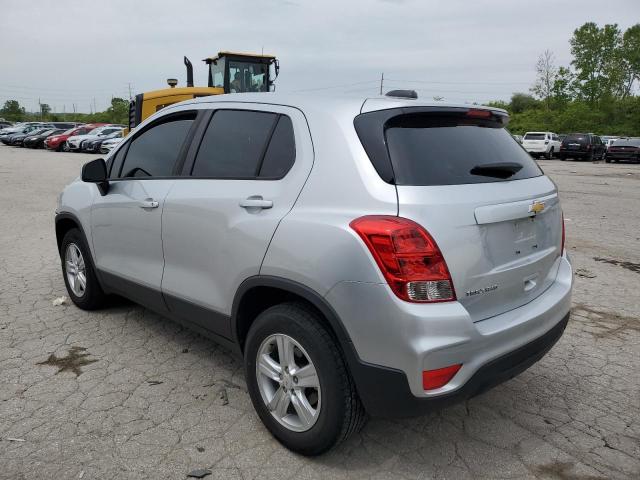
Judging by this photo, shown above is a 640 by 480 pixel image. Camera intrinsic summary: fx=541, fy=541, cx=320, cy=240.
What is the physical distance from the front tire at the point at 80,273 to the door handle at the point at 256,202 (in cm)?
212

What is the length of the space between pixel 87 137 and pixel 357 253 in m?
32.1

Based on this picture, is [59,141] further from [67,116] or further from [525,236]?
[67,116]

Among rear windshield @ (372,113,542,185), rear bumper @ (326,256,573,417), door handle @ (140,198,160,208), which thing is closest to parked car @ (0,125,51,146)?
door handle @ (140,198,160,208)

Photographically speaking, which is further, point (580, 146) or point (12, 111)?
point (12, 111)

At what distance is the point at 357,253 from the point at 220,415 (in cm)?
140

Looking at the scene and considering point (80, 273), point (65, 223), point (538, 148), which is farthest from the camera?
point (538, 148)

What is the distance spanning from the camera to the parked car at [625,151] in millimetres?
28859

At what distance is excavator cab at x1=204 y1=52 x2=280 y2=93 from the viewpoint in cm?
1327

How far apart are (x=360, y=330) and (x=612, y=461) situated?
1.47 metres

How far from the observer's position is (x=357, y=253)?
224 centimetres

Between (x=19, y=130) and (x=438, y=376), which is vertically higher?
(x=438, y=376)

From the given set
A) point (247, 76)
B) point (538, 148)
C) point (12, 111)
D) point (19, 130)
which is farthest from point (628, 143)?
point (12, 111)

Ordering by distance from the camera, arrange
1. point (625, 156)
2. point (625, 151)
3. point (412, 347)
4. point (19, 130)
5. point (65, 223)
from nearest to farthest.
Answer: point (412, 347)
point (65, 223)
point (625, 151)
point (625, 156)
point (19, 130)

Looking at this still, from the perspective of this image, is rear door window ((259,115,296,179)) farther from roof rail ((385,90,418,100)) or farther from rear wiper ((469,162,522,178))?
rear wiper ((469,162,522,178))
